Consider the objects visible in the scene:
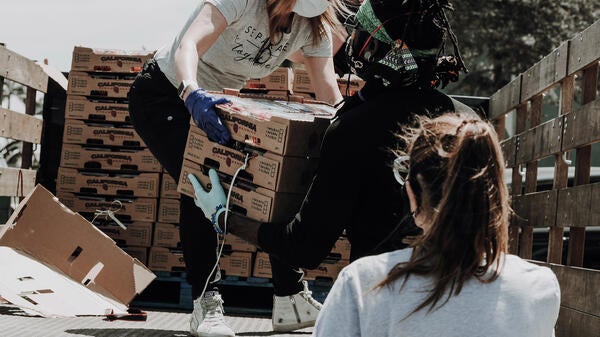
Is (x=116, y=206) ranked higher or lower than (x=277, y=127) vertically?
lower

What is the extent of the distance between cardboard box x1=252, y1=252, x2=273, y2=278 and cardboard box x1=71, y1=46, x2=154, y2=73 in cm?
161

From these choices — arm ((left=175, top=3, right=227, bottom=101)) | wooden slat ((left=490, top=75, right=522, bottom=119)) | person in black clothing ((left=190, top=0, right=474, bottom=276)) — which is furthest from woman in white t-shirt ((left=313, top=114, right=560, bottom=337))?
wooden slat ((left=490, top=75, right=522, bottom=119))

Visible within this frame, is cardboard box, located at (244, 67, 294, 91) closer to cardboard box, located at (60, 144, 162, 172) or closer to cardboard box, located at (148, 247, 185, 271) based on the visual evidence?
cardboard box, located at (60, 144, 162, 172)

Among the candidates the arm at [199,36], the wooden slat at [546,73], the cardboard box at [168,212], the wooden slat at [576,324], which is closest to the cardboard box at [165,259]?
the cardboard box at [168,212]

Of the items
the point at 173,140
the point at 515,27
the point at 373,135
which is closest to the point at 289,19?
the point at 173,140

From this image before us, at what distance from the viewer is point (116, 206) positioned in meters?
6.84

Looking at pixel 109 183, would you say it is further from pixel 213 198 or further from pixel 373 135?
pixel 373 135

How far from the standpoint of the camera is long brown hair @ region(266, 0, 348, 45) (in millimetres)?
4134

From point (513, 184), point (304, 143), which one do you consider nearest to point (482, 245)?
point (304, 143)

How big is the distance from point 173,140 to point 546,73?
188 cm

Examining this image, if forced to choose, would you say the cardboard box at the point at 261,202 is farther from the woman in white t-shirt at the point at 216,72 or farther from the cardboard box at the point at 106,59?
the cardboard box at the point at 106,59

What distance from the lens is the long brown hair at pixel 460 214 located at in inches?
72.3

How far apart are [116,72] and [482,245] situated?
5404mm

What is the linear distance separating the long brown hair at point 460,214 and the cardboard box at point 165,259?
187 inches
